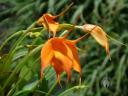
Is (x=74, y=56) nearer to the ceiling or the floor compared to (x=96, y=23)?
nearer to the ceiling

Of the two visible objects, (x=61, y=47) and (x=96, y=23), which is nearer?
(x=61, y=47)

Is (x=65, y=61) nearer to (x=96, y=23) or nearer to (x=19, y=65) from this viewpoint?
(x=19, y=65)

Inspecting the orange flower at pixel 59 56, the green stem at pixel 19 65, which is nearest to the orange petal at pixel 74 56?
the orange flower at pixel 59 56

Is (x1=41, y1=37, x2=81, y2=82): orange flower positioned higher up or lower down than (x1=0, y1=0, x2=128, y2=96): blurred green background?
higher up

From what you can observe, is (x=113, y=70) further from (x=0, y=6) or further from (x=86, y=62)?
(x=0, y=6)

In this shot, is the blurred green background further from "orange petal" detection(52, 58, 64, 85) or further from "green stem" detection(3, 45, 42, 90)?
"orange petal" detection(52, 58, 64, 85)

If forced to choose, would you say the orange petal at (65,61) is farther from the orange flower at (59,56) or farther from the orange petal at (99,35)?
the orange petal at (99,35)

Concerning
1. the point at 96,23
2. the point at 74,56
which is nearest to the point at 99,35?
the point at 74,56

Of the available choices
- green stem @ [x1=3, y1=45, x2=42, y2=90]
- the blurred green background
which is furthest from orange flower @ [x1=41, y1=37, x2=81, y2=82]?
the blurred green background
